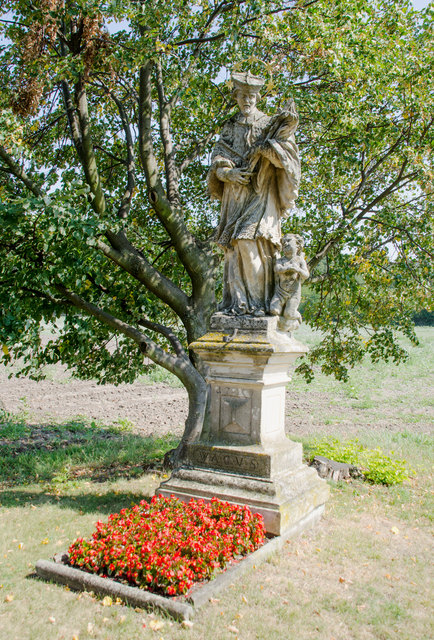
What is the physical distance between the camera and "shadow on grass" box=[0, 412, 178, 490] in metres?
8.83

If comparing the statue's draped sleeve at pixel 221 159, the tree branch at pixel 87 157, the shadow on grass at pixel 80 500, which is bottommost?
the shadow on grass at pixel 80 500

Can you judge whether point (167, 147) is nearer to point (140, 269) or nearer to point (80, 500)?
point (140, 269)

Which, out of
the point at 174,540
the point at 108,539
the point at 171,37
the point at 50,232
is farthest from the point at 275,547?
the point at 171,37

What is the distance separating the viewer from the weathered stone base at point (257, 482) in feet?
17.0

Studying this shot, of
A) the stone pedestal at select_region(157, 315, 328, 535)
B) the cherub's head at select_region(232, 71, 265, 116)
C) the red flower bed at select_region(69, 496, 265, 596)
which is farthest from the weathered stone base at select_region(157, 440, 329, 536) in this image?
the cherub's head at select_region(232, 71, 265, 116)

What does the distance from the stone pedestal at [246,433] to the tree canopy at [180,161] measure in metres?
2.44

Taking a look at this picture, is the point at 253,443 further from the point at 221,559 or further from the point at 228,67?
the point at 228,67

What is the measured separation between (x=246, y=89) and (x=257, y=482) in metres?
4.21

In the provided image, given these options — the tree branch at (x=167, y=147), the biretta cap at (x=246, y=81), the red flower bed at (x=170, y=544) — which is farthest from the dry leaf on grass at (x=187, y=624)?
the tree branch at (x=167, y=147)

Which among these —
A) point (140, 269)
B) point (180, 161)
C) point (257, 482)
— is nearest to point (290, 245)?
point (257, 482)

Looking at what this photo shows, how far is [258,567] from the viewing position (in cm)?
459

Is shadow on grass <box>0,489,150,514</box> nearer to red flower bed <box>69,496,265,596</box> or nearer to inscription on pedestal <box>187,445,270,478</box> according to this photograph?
inscription on pedestal <box>187,445,270,478</box>

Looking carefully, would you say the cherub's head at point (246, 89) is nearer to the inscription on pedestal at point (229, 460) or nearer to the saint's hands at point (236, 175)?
the saint's hands at point (236, 175)

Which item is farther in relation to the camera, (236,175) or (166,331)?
(166,331)
